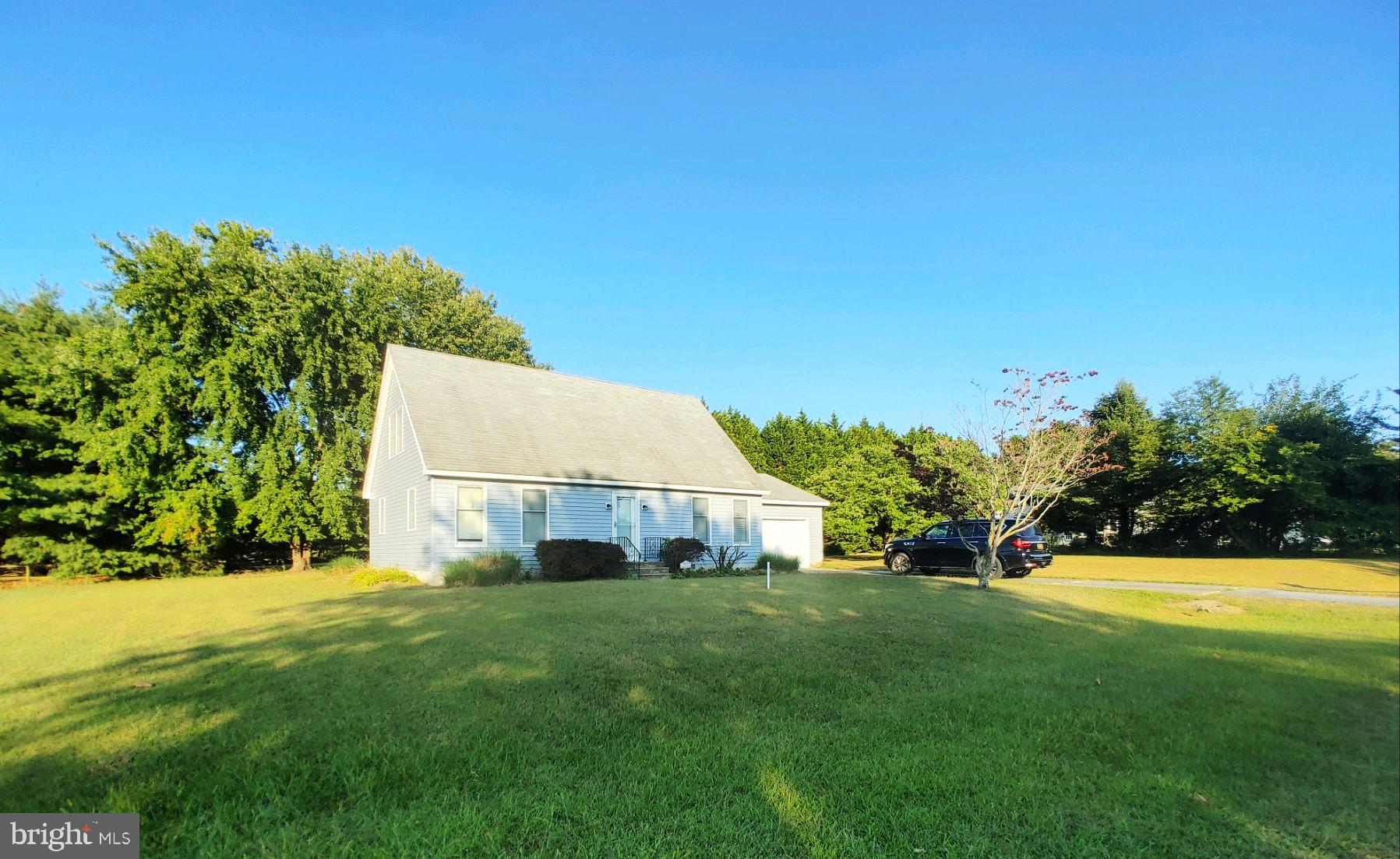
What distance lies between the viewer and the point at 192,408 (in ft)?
76.7

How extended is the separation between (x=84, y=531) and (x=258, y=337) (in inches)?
321

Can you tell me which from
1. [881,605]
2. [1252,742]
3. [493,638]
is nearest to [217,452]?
[493,638]

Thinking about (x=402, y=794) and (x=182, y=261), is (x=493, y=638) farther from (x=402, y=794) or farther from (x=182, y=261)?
(x=182, y=261)

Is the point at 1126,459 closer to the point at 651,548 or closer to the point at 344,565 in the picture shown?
the point at 651,548

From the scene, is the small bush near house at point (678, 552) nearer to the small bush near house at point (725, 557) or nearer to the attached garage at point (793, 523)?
the small bush near house at point (725, 557)

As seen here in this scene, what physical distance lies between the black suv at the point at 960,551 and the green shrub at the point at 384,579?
14655 millimetres

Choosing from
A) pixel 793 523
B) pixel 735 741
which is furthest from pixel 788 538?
pixel 735 741

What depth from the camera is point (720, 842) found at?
3.25 meters

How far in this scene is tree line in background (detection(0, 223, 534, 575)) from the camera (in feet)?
70.3

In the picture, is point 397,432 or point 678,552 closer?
Answer: point 678,552

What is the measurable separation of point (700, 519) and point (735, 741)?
18709 millimetres

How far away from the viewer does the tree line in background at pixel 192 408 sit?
21438 mm

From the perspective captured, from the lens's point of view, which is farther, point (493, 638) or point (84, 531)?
point (84, 531)

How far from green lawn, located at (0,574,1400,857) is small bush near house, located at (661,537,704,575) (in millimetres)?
12209
